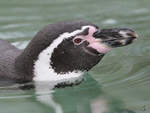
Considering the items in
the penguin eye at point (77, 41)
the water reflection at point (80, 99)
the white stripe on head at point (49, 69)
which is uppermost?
the penguin eye at point (77, 41)

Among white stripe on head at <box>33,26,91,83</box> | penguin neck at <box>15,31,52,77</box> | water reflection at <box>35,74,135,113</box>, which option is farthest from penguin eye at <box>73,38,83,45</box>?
water reflection at <box>35,74,135,113</box>

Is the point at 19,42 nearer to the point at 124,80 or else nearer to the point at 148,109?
the point at 124,80

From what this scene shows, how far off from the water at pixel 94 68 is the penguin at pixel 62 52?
17 centimetres

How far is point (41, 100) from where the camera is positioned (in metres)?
6.14

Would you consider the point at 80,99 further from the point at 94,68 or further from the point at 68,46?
the point at 94,68

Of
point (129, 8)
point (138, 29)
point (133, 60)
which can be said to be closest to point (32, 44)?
point (133, 60)

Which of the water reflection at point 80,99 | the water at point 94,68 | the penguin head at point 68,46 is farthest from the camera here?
the penguin head at point 68,46

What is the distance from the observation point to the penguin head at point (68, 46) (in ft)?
20.1

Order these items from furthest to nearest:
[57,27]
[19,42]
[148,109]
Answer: [19,42] → [57,27] → [148,109]

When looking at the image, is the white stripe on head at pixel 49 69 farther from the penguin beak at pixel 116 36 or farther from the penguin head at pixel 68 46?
the penguin beak at pixel 116 36

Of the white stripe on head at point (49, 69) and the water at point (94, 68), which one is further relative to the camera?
the white stripe on head at point (49, 69)

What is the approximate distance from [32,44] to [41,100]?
668mm

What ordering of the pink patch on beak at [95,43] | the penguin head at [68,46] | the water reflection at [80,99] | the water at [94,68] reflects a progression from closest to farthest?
the water reflection at [80,99]
the water at [94,68]
the penguin head at [68,46]
the pink patch on beak at [95,43]

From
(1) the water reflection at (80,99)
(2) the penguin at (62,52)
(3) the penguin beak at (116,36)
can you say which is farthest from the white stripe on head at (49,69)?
(3) the penguin beak at (116,36)
